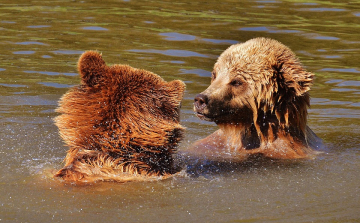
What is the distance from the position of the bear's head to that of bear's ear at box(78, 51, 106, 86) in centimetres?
149

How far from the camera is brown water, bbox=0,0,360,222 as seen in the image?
4973 mm

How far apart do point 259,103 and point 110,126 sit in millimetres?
2102

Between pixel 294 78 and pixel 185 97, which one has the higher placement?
pixel 294 78

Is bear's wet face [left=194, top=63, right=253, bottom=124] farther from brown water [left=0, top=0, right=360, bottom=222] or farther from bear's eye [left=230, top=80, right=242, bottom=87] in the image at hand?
brown water [left=0, top=0, right=360, bottom=222]


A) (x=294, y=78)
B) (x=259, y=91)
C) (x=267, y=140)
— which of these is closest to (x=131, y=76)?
(x=259, y=91)

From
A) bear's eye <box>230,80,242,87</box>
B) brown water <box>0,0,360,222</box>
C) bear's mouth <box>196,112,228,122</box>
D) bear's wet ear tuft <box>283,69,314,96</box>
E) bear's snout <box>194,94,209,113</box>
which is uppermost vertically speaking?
bear's wet ear tuft <box>283,69,314,96</box>

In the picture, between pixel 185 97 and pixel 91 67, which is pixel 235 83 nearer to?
pixel 91 67

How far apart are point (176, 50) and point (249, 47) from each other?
5424 mm

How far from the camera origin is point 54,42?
40.0 ft

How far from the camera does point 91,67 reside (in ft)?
16.8

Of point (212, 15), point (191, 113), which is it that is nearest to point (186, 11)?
point (212, 15)

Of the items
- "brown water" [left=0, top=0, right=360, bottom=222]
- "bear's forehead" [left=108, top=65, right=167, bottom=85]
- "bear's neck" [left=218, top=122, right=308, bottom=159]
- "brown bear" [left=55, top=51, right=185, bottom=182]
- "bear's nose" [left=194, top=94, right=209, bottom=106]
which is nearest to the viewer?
"brown water" [left=0, top=0, right=360, bottom=222]

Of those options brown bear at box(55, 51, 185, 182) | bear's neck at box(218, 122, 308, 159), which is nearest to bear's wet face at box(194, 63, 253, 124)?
bear's neck at box(218, 122, 308, 159)

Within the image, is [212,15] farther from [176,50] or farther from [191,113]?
[191,113]
